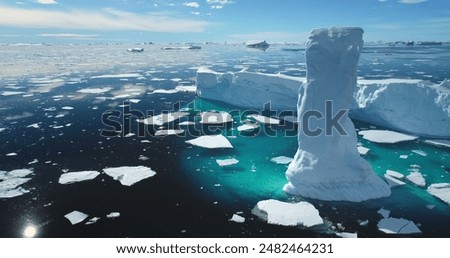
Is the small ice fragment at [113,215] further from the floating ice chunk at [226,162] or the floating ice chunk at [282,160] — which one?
the floating ice chunk at [282,160]

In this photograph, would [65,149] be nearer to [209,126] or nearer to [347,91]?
[209,126]

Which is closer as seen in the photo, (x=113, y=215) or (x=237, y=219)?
(x=237, y=219)

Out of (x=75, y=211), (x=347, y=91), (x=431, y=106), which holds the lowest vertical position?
(x=75, y=211)

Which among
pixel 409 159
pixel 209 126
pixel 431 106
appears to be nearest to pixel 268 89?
pixel 209 126

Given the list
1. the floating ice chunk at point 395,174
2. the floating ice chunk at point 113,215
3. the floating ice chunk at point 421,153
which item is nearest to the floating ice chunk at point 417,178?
the floating ice chunk at point 395,174

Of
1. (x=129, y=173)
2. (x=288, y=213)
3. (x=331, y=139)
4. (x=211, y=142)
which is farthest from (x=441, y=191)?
(x=129, y=173)

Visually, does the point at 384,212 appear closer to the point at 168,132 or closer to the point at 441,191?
the point at 441,191

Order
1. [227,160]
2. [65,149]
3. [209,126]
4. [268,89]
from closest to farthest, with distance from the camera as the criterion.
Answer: [227,160] → [65,149] → [209,126] → [268,89]
